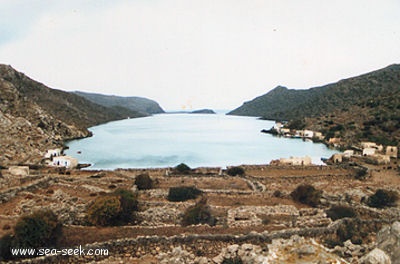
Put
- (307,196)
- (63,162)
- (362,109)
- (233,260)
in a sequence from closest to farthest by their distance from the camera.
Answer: (233,260) → (307,196) → (63,162) → (362,109)

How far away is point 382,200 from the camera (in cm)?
1465

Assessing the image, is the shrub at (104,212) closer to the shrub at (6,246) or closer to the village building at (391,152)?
the shrub at (6,246)

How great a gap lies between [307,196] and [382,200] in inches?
146

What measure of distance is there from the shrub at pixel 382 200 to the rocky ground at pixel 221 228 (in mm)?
678

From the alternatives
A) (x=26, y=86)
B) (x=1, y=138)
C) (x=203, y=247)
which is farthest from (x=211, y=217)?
(x=26, y=86)

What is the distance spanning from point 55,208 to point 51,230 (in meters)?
2.46

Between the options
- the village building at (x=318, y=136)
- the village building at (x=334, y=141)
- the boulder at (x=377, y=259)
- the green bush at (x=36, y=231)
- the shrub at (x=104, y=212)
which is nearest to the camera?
the boulder at (x=377, y=259)

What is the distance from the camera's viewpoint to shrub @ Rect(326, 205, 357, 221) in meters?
11.6

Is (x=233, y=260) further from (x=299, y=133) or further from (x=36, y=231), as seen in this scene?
(x=299, y=133)

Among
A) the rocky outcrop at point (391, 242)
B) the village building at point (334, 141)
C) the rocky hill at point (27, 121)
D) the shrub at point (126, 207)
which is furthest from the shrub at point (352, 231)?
the village building at point (334, 141)

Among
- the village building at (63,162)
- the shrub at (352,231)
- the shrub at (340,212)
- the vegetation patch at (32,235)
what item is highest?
the vegetation patch at (32,235)

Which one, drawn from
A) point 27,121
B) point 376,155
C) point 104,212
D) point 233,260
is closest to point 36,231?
point 104,212

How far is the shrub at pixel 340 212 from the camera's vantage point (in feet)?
38.1

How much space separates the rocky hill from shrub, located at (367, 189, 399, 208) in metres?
30.8
